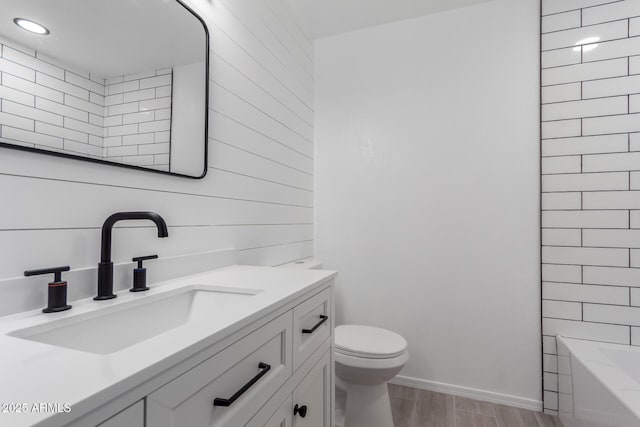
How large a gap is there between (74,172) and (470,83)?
2119mm

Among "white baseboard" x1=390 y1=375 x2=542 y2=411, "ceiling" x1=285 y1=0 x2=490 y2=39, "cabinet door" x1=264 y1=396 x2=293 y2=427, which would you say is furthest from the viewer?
"ceiling" x1=285 y1=0 x2=490 y2=39

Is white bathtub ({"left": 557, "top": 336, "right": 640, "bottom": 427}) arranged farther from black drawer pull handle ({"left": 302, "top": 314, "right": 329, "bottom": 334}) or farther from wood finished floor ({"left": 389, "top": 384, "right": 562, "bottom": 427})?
black drawer pull handle ({"left": 302, "top": 314, "right": 329, "bottom": 334})

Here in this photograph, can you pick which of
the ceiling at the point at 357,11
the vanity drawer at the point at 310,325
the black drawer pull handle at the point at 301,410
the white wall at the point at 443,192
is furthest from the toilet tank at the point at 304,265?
the ceiling at the point at 357,11

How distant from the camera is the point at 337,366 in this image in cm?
159

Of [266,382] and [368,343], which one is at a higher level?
[266,382]

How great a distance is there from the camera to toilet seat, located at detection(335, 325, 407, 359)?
60.6 inches

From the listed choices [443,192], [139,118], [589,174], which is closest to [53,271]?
[139,118]

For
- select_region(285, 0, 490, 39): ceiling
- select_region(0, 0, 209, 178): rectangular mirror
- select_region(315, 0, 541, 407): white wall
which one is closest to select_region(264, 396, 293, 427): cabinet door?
select_region(0, 0, 209, 178): rectangular mirror

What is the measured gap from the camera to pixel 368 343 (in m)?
1.64

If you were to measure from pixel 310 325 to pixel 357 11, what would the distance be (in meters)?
2.02

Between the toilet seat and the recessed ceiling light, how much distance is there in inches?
63.4

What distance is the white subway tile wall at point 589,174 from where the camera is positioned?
1667 mm

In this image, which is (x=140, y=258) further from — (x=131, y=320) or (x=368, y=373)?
(x=368, y=373)

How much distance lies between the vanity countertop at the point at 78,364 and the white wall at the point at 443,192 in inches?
58.5
